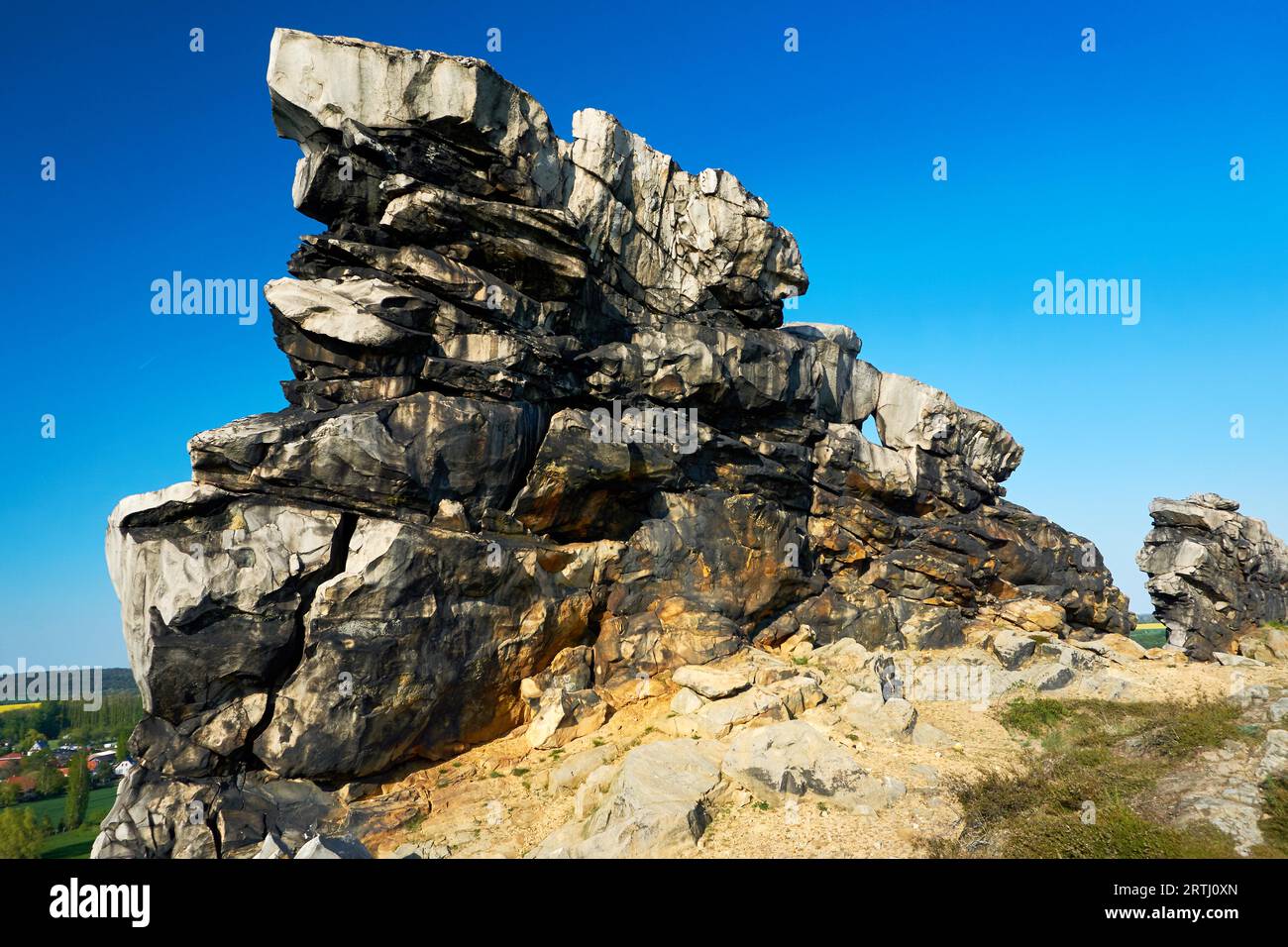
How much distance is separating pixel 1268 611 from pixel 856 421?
2522 centimetres

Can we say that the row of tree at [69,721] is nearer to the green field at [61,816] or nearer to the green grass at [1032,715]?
the green field at [61,816]

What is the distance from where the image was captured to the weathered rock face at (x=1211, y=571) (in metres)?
35.5

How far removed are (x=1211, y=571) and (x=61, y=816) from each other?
290 feet

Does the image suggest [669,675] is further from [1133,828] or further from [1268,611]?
[1268,611]

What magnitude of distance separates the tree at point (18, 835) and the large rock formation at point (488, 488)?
39543 millimetres

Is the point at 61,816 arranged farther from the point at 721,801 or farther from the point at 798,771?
the point at 798,771

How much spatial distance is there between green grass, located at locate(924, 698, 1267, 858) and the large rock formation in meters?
8.20

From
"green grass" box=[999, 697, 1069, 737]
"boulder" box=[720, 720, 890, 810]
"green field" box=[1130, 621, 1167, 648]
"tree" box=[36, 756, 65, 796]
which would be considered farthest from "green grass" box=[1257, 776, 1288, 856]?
"tree" box=[36, 756, 65, 796]

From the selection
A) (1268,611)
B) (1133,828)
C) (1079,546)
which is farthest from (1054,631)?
(1133,828)

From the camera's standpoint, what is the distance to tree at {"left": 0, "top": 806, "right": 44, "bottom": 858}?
43.9 metres

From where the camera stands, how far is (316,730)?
60.4ft

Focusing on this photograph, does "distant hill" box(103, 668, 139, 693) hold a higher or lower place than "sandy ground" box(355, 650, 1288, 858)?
lower

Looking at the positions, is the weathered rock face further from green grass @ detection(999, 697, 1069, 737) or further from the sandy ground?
green grass @ detection(999, 697, 1069, 737)
